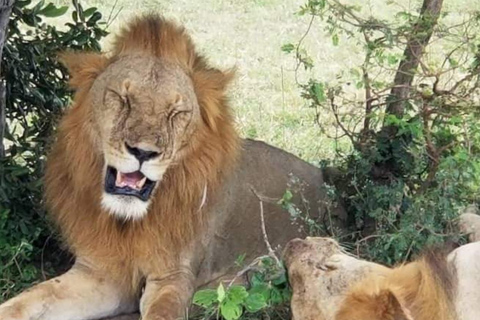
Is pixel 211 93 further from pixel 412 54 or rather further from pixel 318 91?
pixel 412 54

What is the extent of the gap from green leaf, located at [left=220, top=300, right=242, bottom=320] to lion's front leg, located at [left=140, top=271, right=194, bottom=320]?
468mm

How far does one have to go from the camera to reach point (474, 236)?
3.71 meters

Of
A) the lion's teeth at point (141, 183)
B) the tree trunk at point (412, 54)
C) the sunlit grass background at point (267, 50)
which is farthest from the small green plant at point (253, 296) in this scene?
the sunlit grass background at point (267, 50)

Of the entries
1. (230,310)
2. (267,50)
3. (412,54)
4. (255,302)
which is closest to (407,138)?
(412,54)

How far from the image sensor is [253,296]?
3043 millimetres

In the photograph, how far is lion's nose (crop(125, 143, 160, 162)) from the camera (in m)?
3.19

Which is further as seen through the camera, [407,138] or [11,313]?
[407,138]

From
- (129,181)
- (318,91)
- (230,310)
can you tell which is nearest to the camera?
(230,310)

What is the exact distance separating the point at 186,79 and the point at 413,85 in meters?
1.08

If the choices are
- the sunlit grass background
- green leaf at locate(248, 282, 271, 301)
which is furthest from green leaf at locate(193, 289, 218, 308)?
the sunlit grass background

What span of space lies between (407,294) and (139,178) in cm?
98

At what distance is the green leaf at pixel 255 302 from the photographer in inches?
118

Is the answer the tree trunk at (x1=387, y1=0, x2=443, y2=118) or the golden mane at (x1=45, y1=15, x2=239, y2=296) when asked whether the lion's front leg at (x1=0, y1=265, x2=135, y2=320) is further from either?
the tree trunk at (x1=387, y1=0, x2=443, y2=118)

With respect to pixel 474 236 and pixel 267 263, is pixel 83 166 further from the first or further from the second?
pixel 474 236
